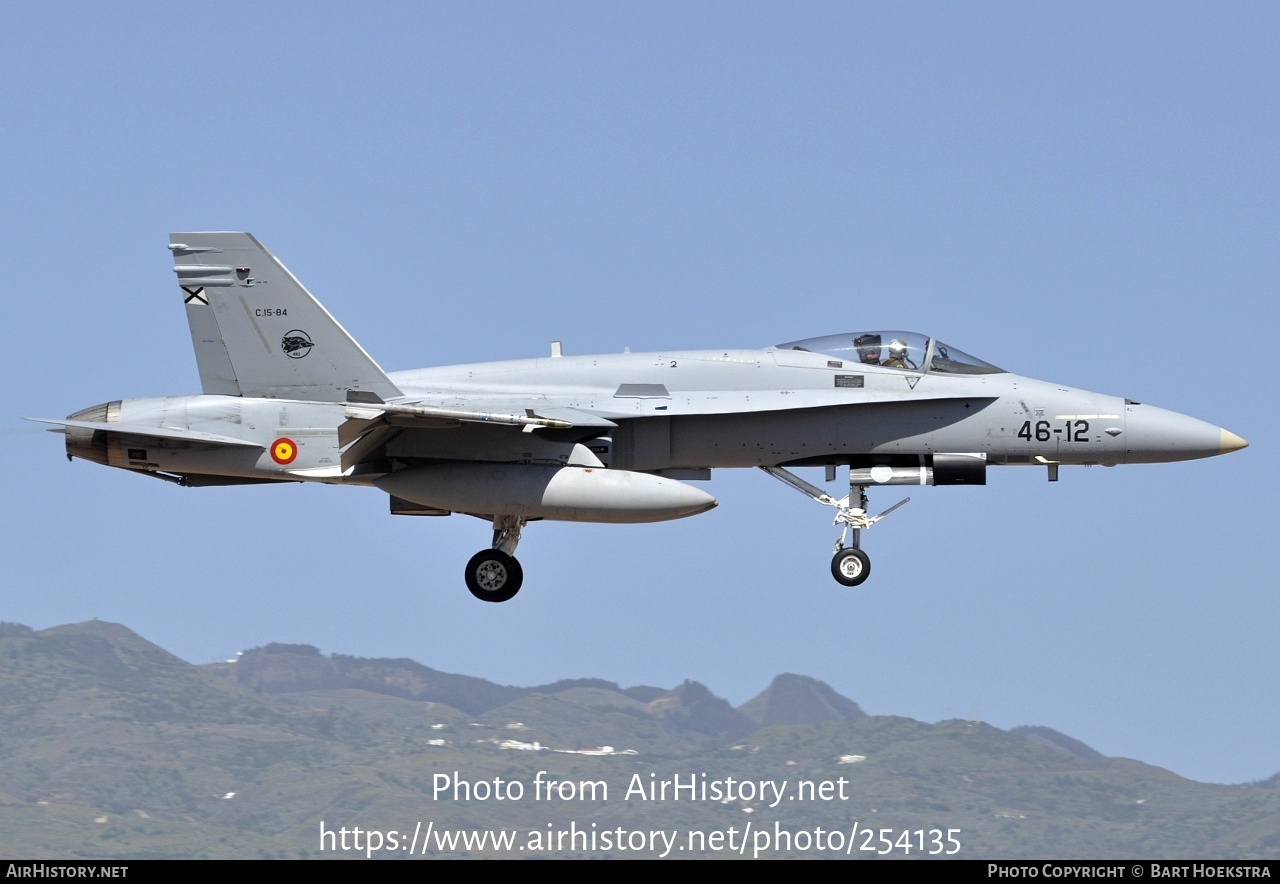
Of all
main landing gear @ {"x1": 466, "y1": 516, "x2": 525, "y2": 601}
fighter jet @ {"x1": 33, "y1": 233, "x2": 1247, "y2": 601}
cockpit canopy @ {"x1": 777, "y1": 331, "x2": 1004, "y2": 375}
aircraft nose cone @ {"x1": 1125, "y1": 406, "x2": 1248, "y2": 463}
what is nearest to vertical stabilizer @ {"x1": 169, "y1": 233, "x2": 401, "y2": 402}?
fighter jet @ {"x1": 33, "y1": 233, "x2": 1247, "y2": 601}

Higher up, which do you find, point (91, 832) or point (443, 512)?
point (443, 512)

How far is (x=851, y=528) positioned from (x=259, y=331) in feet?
27.0

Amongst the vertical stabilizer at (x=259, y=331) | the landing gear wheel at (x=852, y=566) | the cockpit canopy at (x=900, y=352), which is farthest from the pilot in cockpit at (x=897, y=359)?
the vertical stabilizer at (x=259, y=331)

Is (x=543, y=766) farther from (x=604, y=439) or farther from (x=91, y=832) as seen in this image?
(x=604, y=439)

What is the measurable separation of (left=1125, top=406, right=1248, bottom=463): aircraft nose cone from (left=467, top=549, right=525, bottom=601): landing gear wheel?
826 centimetres

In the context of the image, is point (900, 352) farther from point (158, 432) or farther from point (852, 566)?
point (158, 432)

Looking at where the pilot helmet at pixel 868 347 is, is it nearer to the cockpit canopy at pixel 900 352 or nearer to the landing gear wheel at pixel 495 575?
the cockpit canopy at pixel 900 352

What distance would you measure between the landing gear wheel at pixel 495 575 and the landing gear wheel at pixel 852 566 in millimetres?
4245

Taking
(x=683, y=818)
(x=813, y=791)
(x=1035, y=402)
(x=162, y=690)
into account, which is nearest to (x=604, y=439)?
(x=1035, y=402)

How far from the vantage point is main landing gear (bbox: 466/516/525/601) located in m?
25.1

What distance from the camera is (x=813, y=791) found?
146750 mm

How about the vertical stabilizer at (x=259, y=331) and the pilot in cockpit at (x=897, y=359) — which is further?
the vertical stabilizer at (x=259, y=331)

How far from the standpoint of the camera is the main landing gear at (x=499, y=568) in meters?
25.1
